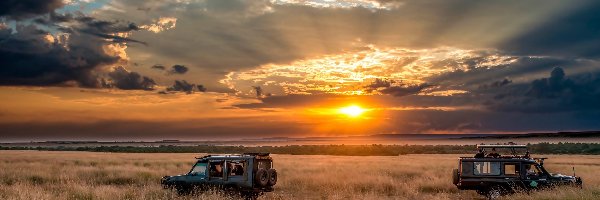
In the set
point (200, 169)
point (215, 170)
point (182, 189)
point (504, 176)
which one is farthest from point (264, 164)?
→ point (504, 176)

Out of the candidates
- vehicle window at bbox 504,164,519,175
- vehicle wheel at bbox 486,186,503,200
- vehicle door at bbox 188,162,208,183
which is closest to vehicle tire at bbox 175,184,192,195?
vehicle door at bbox 188,162,208,183

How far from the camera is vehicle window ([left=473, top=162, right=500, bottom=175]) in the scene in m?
19.8

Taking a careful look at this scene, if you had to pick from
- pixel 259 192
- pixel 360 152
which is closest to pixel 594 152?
pixel 360 152

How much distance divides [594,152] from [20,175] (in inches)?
3827

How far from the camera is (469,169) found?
2006 cm

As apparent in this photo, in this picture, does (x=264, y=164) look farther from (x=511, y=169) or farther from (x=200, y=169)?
(x=511, y=169)

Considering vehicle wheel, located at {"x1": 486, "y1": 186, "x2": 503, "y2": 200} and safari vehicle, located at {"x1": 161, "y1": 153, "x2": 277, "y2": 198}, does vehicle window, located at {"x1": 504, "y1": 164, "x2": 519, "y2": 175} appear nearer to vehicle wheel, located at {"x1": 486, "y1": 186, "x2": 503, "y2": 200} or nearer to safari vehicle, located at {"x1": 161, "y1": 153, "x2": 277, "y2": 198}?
vehicle wheel, located at {"x1": 486, "y1": 186, "x2": 503, "y2": 200}

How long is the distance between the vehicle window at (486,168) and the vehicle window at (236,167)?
28.9 feet

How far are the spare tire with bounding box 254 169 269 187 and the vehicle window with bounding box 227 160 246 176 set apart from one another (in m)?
0.53

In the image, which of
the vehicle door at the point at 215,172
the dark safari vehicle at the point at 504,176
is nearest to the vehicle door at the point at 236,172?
the vehicle door at the point at 215,172

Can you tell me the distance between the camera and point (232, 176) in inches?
707

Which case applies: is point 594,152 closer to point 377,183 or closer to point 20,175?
point 377,183

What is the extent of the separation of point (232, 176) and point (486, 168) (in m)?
9.56

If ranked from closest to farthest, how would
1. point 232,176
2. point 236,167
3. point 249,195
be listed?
point 232,176, point 249,195, point 236,167
